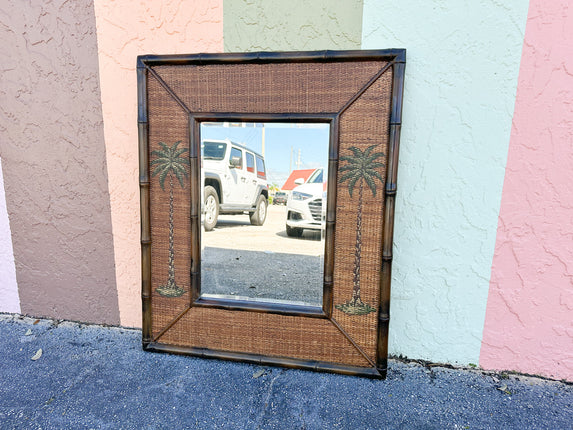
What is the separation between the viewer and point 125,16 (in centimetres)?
183

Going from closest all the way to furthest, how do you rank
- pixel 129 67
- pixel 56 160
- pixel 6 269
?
pixel 129 67
pixel 56 160
pixel 6 269

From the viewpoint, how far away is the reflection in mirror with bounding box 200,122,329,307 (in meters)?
1.71

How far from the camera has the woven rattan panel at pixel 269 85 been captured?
1600 mm

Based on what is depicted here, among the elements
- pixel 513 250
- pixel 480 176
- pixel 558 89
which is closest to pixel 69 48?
pixel 480 176

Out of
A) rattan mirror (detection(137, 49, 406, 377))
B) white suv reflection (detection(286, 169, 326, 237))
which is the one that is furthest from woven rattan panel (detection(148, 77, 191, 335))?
white suv reflection (detection(286, 169, 326, 237))

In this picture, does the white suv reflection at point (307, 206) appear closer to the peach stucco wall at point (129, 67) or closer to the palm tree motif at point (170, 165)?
the palm tree motif at point (170, 165)

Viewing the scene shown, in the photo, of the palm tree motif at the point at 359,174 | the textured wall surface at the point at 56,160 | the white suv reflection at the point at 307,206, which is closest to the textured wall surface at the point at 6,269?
the textured wall surface at the point at 56,160

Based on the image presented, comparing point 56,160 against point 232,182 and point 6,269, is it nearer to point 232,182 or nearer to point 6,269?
point 6,269

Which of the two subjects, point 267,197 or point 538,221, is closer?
point 538,221

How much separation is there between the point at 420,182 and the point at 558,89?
861 millimetres

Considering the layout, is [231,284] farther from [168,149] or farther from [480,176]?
[480,176]

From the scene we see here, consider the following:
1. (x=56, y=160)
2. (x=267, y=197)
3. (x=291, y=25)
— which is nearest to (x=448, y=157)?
(x=267, y=197)

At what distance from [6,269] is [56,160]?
1.06 meters

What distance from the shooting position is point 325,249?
1735 mm
